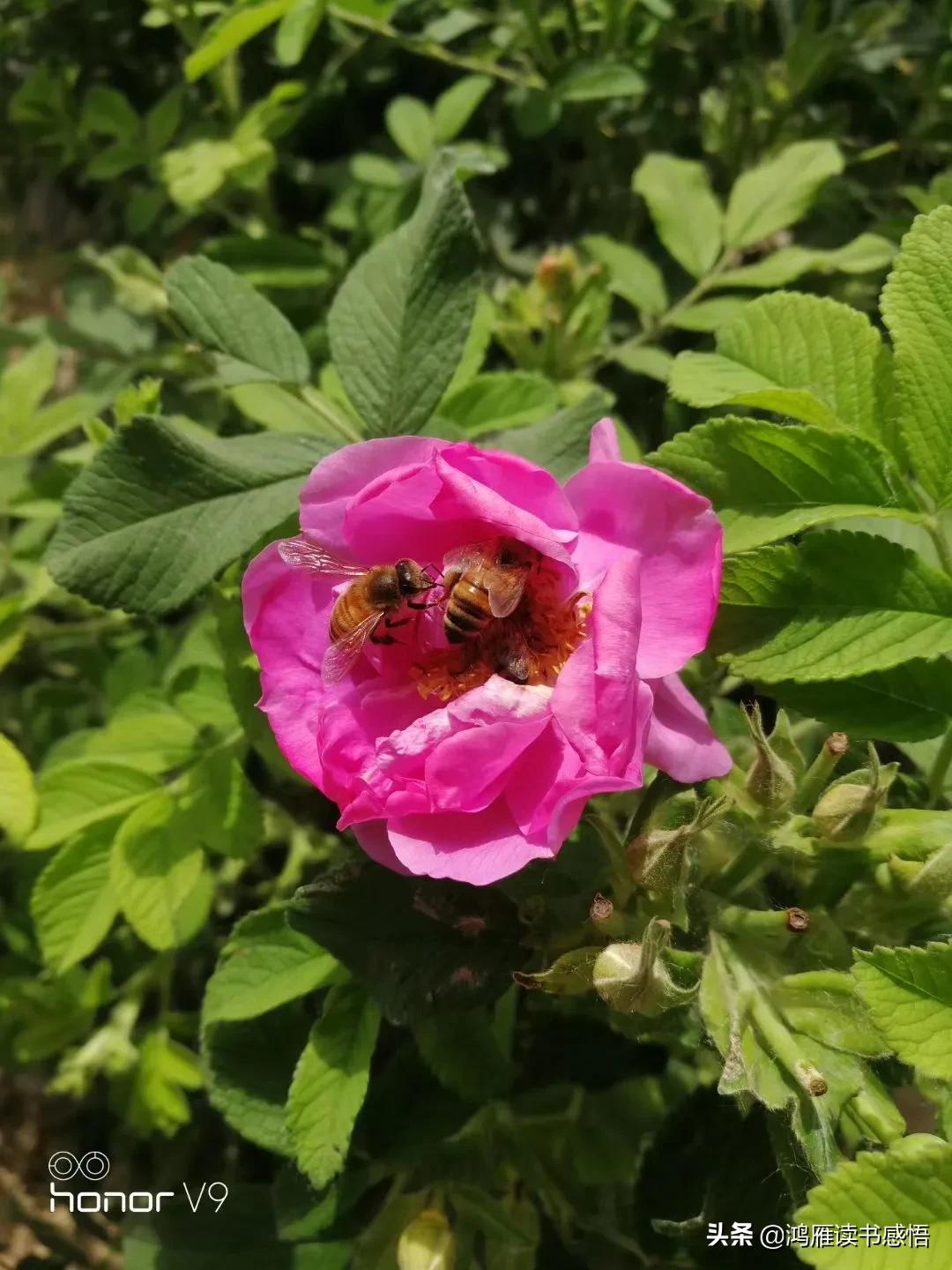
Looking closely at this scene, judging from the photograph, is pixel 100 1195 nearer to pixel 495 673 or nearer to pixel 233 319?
pixel 495 673

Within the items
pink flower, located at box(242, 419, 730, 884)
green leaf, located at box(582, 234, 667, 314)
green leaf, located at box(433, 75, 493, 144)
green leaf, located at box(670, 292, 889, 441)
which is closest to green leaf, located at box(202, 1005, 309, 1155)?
pink flower, located at box(242, 419, 730, 884)

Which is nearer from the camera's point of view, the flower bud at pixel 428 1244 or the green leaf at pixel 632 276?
the flower bud at pixel 428 1244

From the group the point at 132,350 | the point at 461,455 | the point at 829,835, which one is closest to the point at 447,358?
the point at 461,455

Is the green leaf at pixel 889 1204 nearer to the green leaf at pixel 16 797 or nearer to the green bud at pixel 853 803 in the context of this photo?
the green bud at pixel 853 803

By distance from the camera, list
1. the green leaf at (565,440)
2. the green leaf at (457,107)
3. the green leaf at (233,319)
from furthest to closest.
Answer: the green leaf at (457,107)
the green leaf at (233,319)
the green leaf at (565,440)

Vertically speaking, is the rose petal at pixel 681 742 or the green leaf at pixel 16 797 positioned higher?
the rose petal at pixel 681 742

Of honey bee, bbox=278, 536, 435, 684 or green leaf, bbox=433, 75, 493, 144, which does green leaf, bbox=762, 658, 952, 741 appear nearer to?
honey bee, bbox=278, 536, 435, 684

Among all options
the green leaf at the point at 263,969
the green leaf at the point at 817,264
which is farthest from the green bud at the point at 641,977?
the green leaf at the point at 817,264
